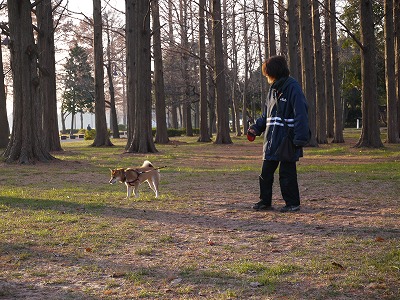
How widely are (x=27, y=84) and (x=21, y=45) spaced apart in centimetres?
118

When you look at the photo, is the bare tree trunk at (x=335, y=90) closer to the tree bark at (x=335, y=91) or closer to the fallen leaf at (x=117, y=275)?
the tree bark at (x=335, y=91)

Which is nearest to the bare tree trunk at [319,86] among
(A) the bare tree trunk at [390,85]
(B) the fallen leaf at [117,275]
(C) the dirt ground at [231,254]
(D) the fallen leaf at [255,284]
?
(A) the bare tree trunk at [390,85]

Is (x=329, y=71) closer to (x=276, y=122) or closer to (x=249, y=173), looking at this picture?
(x=249, y=173)

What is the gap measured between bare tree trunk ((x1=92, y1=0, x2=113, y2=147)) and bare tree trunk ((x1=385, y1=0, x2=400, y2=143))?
580 inches

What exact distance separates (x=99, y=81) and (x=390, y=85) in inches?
611

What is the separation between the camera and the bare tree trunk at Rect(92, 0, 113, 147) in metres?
33.5

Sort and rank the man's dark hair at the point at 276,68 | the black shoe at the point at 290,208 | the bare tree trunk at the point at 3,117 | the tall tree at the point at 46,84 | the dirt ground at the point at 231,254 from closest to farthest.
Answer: the dirt ground at the point at 231,254 < the man's dark hair at the point at 276,68 < the black shoe at the point at 290,208 < the tall tree at the point at 46,84 < the bare tree trunk at the point at 3,117

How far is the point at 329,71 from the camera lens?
35875 mm

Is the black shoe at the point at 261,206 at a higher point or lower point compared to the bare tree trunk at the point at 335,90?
lower

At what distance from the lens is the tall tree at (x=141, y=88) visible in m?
25.1

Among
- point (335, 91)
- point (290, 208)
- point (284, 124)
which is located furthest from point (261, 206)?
point (335, 91)

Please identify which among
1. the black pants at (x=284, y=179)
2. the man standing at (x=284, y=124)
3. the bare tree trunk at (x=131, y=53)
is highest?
the bare tree trunk at (x=131, y=53)

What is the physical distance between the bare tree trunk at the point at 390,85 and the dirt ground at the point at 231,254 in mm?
18758

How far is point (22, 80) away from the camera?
18656 millimetres
